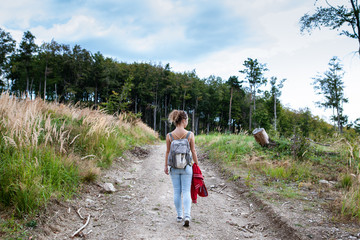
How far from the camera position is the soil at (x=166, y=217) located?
304 cm

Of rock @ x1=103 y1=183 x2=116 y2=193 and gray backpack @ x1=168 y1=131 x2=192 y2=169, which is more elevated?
gray backpack @ x1=168 y1=131 x2=192 y2=169

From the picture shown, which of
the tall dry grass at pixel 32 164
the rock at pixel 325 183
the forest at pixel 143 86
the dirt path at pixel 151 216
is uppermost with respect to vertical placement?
the forest at pixel 143 86

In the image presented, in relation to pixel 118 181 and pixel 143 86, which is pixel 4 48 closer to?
pixel 143 86

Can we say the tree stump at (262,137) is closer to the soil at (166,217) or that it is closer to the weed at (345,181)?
the soil at (166,217)

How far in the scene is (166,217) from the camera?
3719mm

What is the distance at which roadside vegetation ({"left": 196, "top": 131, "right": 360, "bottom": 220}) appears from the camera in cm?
436

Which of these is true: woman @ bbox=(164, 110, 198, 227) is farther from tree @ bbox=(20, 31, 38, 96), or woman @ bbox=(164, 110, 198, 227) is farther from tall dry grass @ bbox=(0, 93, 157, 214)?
tree @ bbox=(20, 31, 38, 96)

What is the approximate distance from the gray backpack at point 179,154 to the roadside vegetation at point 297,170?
7.60 ft

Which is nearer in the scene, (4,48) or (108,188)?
(108,188)

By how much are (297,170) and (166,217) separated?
424cm

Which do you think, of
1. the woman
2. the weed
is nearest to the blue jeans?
the woman

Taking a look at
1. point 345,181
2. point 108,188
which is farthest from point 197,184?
point 345,181

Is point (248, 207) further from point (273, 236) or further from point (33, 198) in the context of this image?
point (33, 198)

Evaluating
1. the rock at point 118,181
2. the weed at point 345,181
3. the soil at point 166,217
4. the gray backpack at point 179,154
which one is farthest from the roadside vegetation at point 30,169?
the weed at point 345,181
